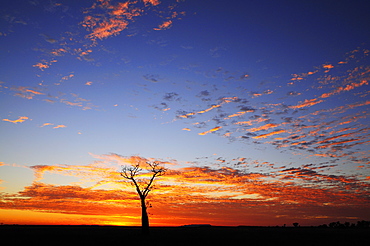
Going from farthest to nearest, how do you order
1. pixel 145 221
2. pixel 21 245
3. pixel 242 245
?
pixel 145 221
pixel 242 245
pixel 21 245

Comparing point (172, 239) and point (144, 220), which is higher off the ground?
point (144, 220)

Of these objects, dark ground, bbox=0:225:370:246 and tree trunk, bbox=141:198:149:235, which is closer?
dark ground, bbox=0:225:370:246

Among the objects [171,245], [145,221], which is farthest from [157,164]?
[171,245]

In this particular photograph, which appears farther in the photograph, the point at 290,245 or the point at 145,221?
the point at 145,221

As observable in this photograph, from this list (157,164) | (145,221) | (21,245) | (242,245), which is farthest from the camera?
(157,164)

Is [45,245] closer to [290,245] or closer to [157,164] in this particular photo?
[157,164]

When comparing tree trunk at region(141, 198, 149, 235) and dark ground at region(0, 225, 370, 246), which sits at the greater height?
tree trunk at region(141, 198, 149, 235)

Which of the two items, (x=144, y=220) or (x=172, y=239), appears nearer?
(x=172, y=239)

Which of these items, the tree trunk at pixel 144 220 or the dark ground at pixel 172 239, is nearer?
the dark ground at pixel 172 239

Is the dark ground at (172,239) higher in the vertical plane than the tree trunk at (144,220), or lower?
→ lower

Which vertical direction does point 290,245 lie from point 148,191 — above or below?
below

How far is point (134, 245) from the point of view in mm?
29766

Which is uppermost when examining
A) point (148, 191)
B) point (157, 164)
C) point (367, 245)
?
point (157, 164)

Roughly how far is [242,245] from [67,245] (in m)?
17.4
